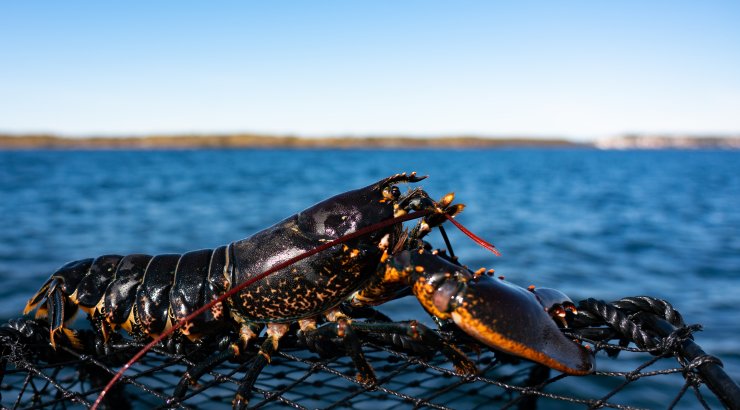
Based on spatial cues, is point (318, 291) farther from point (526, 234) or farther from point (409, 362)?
point (526, 234)

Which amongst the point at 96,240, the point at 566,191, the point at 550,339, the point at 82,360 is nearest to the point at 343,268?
the point at 550,339

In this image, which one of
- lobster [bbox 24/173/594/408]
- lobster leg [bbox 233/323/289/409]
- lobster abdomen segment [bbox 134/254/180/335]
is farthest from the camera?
lobster abdomen segment [bbox 134/254/180/335]

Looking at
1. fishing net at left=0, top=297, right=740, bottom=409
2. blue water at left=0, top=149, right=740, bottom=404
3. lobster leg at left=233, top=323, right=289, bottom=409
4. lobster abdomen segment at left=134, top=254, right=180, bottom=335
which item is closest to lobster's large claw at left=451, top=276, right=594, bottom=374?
fishing net at left=0, top=297, right=740, bottom=409

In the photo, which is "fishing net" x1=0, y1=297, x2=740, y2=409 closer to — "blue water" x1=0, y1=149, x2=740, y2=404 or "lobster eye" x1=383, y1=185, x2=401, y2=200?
"lobster eye" x1=383, y1=185, x2=401, y2=200

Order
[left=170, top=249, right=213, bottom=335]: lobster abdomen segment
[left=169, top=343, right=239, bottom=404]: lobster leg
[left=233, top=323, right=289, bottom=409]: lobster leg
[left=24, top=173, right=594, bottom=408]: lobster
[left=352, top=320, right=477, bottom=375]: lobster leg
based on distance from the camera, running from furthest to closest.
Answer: [left=170, top=249, right=213, bottom=335]: lobster abdomen segment, [left=169, top=343, right=239, bottom=404]: lobster leg, [left=233, top=323, right=289, bottom=409]: lobster leg, [left=352, top=320, right=477, bottom=375]: lobster leg, [left=24, top=173, right=594, bottom=408]: lobster

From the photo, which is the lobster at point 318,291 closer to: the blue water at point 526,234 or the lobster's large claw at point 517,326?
the lobster's large claw at point 517,326

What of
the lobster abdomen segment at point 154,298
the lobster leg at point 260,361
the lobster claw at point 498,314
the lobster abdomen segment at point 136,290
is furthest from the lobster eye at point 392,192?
the lobster abdomen segment at point 154,298

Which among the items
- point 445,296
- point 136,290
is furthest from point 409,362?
point 136,290
